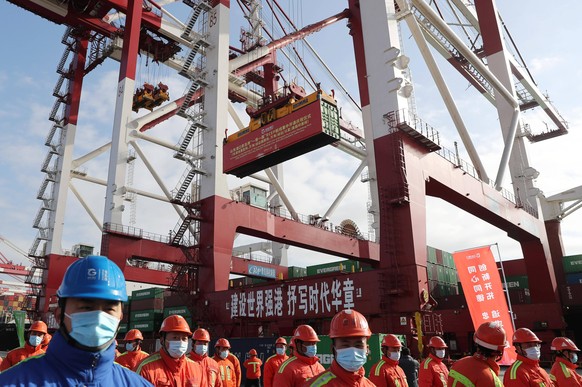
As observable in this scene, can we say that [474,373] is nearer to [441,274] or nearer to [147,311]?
[441,274]

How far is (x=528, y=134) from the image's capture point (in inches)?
1287

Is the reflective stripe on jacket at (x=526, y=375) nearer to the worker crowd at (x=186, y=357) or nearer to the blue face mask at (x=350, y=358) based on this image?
the worker crowd at (x=186, y=357)

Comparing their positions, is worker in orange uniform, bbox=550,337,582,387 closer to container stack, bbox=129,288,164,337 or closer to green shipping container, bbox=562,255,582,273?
green shipping container, bbox=562,255,582,273

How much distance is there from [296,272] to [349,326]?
3908cm

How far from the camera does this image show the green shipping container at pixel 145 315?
35.9m

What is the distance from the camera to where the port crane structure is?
1842 centimetres

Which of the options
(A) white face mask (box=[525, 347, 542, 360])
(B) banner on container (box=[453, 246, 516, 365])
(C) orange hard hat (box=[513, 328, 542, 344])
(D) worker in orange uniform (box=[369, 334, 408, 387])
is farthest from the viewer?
(B) banner on container (box=[453, 246, 516, 365])

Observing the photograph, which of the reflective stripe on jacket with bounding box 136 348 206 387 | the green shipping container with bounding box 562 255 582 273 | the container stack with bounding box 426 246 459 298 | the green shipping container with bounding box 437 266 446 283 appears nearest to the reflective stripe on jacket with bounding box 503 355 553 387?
the reflective stripe on jacket with bounding box 136 348 206 387

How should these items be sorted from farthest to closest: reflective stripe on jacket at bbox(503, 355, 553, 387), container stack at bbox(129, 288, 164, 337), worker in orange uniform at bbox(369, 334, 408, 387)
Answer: container stack at bbox(129, 288, 164, 337) → worker in orange uniform at bbox(369, 334, 408, 387) → reflective stripe on jacket at bbox(503, 355, 553, 387)

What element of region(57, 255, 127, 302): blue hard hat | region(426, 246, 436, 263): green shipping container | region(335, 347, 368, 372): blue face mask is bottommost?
region(335, 347, 368, 372): blue face mask

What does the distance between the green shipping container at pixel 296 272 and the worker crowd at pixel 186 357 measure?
1224 inches

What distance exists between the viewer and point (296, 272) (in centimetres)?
4219

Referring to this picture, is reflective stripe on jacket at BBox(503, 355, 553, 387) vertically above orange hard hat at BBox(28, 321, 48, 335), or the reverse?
orange hard hat at BBox(28, 321, 48, 335)

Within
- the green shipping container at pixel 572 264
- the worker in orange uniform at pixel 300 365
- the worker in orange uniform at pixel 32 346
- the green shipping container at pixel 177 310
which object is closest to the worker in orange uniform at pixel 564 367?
the worker in orange uniform at pixel 300 365
